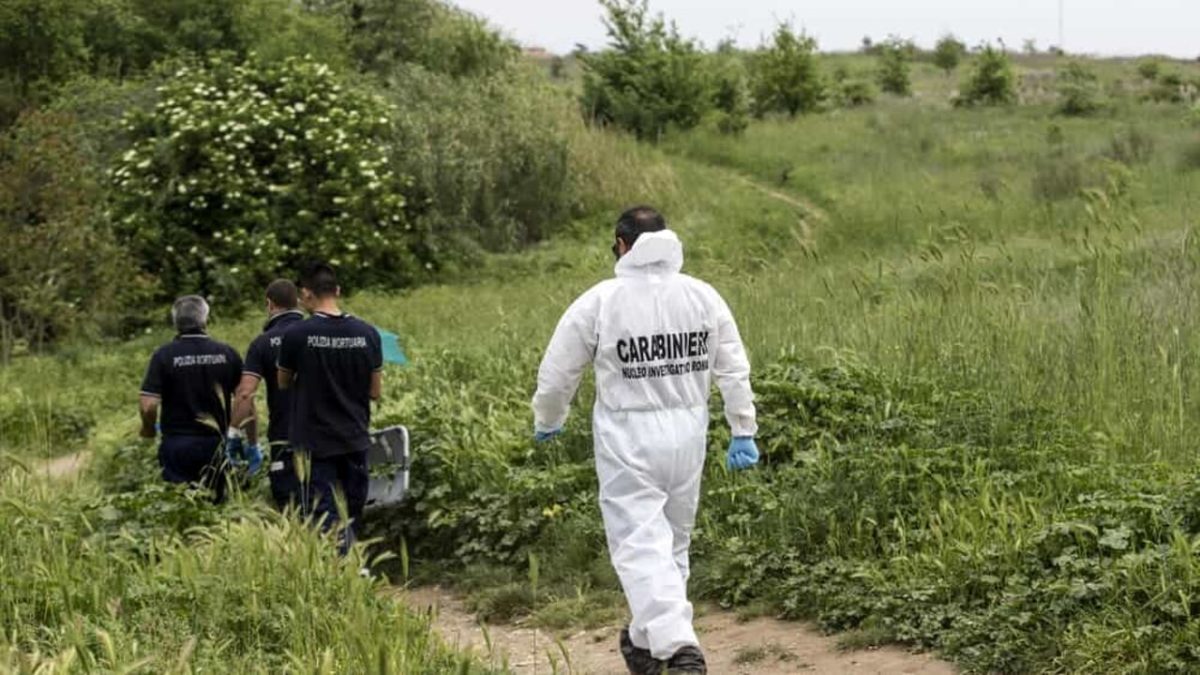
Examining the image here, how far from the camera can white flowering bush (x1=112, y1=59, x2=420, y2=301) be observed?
22.5 metres

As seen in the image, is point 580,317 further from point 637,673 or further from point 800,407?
point 800,407

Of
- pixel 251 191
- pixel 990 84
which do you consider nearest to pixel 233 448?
pixel 251 191

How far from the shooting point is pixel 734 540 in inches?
328

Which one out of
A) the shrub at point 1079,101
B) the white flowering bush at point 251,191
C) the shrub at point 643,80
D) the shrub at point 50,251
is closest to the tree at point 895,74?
the shrub at point 1079,101

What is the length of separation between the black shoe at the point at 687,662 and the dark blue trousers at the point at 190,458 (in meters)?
4.06

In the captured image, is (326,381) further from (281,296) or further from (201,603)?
(201,603)

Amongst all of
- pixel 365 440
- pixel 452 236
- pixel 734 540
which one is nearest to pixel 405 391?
pixel 365 440

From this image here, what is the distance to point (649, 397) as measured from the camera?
6672 mm

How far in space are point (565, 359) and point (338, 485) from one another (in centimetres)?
237

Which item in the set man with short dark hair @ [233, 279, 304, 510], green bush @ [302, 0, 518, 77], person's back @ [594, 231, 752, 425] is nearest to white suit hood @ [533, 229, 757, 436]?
person's back @ [594, 231, 752, 425]

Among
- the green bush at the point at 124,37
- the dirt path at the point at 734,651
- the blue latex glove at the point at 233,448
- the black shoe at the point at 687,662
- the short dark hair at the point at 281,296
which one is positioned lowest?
the dirt path at the point at 734,651

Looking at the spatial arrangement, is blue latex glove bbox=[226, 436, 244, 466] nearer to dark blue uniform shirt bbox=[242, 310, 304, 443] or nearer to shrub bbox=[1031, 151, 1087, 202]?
dark blue uniform shirt bbox=[242, 310, 304, 443]

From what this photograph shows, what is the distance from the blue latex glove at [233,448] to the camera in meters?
9.07

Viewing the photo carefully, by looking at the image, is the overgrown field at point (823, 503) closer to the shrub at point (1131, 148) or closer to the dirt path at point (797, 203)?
the shrub at point (1131, 148)
